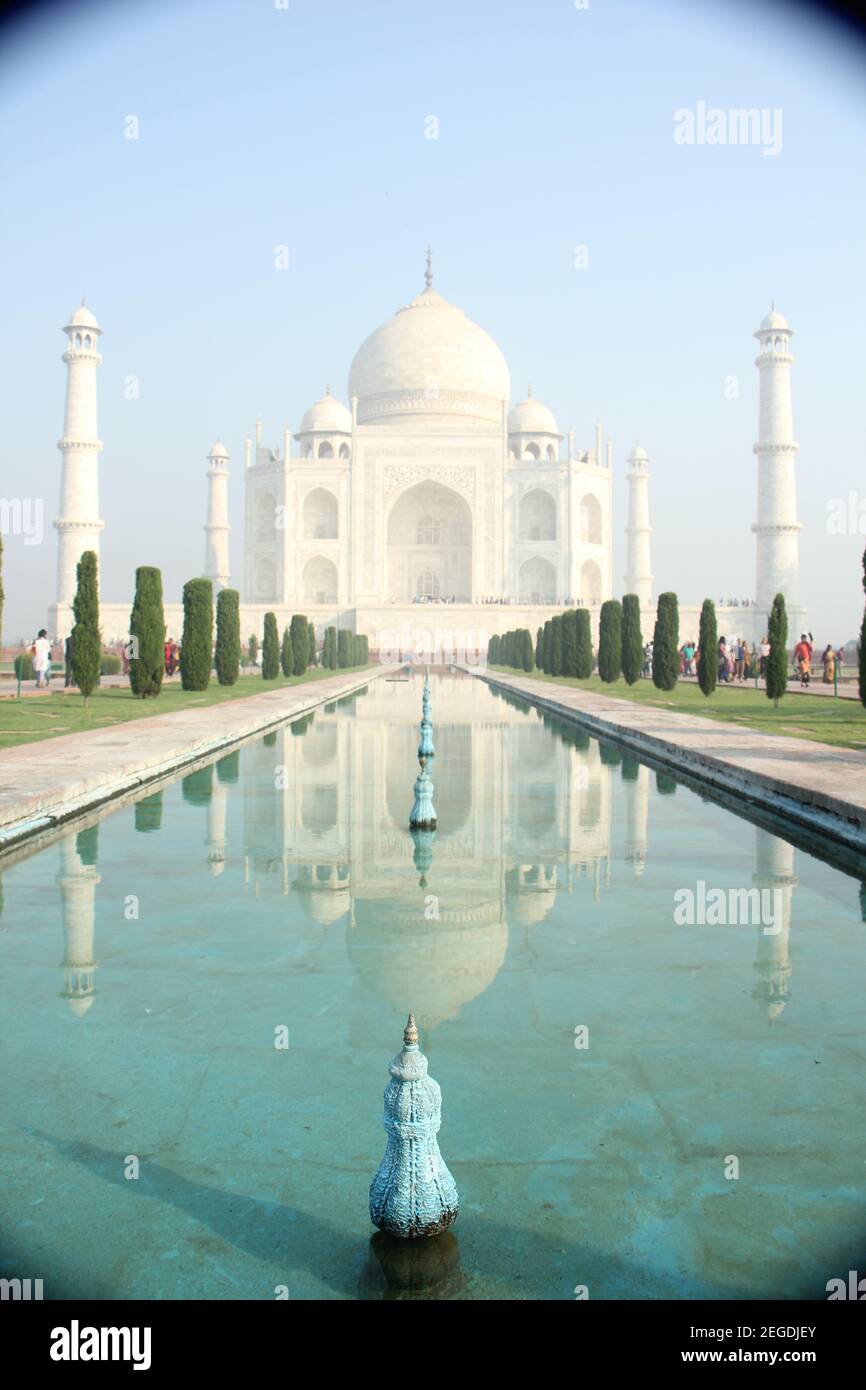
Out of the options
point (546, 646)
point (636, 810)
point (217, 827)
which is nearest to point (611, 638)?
point (546, 646)

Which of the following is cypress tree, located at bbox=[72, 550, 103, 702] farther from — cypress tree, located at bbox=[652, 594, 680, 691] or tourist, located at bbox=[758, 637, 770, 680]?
cypress tree, located at bbox=[652, 594, 680, 691]

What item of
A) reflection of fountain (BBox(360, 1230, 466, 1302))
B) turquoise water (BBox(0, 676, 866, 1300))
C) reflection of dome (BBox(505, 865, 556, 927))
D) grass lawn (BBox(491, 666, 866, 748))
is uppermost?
grass lawn (BBox(491, 666, 866, 748))

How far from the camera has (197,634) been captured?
1558 centimetres

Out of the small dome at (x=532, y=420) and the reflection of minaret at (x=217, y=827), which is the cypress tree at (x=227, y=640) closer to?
the reflection of minaret at (x=217, y=827)

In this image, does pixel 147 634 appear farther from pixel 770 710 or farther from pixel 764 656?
pixel 764 656

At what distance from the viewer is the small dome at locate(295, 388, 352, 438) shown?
44.0 m

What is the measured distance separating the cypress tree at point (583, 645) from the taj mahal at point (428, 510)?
14.5m

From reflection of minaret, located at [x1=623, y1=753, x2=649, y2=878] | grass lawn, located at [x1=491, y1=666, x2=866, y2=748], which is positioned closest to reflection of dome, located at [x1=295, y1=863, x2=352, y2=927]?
reflection of minaret, located at [x1=623, y1=753, x2=649, y2=878]

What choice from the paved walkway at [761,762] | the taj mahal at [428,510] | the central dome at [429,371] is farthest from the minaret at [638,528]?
the paved walkway at [761,762]

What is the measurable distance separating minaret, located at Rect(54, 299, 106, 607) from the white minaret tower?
8.45m

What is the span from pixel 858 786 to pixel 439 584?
126ft

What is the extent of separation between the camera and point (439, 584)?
143ft
